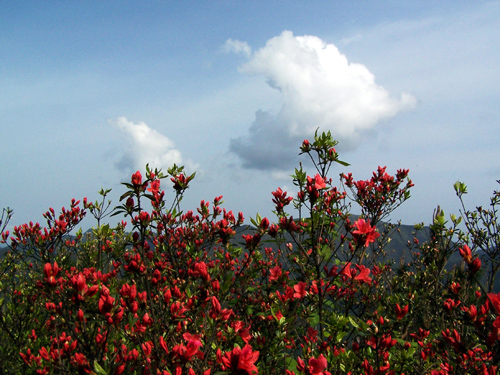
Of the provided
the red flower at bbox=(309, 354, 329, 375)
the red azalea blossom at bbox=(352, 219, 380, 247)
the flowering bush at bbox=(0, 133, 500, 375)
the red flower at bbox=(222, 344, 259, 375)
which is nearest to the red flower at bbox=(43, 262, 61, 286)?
the flowering bush at bbox=(0, 133, 500, 375)

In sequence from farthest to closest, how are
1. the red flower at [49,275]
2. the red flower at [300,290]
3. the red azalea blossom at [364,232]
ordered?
the red flower at [300,290] < the red azalea blossom at [364,232] < the red flower at [49,275]

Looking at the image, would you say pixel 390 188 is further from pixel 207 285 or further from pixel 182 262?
pixel 207 285

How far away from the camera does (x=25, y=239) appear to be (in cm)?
579

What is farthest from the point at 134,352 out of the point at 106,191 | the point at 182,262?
the point at 106,191

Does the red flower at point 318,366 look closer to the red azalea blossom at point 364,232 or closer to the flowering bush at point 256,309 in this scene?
the flowering bush at point 256,309

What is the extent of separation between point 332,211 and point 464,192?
3352mm

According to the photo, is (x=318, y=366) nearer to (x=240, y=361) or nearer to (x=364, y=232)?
(x=240, y=361)

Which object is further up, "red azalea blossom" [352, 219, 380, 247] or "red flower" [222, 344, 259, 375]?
"red azalea blossom" [352, 219, 380, 247]

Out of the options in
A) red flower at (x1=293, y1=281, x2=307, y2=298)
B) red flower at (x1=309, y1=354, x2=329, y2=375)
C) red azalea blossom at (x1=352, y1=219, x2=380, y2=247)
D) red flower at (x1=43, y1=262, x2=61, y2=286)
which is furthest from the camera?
red flower at (x1=293, y1=281, x2=307, y2=298)

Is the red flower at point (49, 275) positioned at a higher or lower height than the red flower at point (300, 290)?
higher

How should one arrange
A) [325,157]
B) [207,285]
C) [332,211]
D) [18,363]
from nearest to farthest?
1. [207,285]
2. [325,157]
3. [332,211]
4. [18,363]

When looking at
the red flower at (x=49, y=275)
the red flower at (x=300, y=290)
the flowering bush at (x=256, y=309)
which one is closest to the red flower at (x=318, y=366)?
the flowering bush at (x=256, y=309)

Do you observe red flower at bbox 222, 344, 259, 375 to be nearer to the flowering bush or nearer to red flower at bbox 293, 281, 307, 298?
the flowering bush

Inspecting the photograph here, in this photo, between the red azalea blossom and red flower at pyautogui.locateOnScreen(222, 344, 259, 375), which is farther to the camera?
the red azalea blossom
